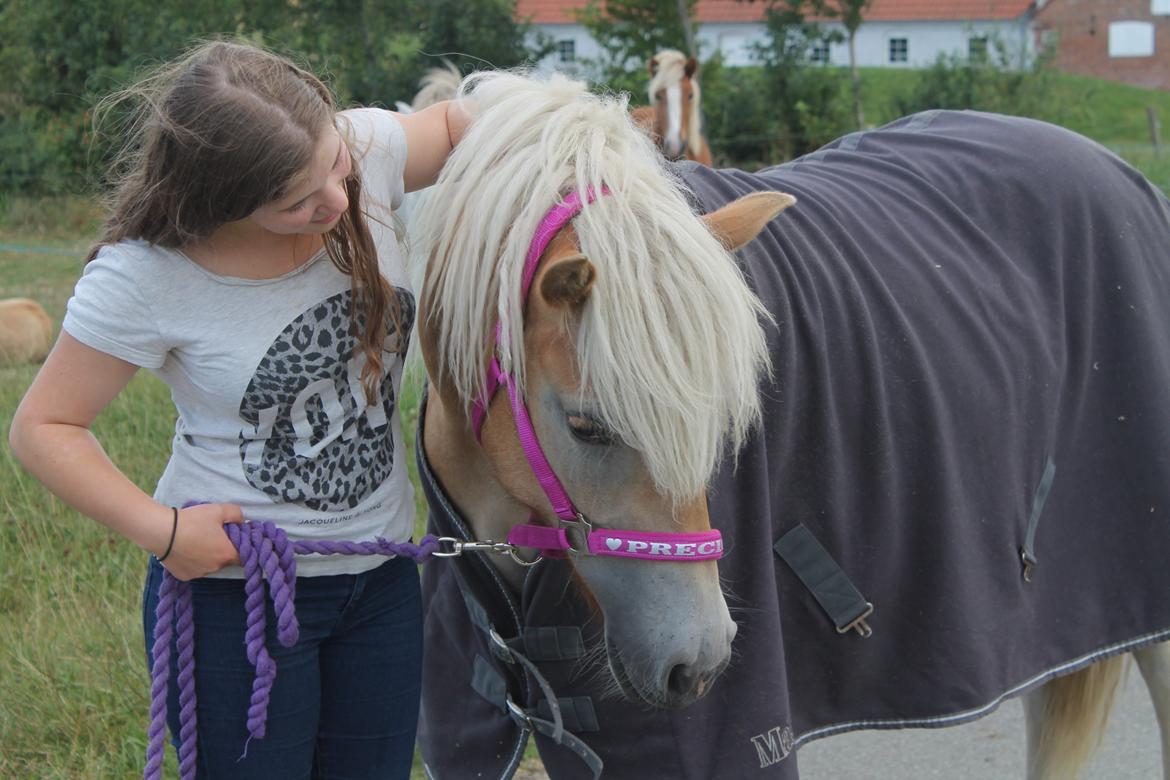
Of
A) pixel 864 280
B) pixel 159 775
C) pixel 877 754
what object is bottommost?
pixel 877 754

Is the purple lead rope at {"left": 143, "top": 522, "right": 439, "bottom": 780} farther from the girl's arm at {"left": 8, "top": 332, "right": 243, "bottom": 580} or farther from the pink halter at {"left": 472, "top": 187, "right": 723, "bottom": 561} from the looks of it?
the pink halter at {"left": 472, "top": 187, "right": 723, "bottom": 561}

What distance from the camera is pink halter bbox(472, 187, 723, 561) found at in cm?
154

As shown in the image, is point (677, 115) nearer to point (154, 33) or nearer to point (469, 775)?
point (154, 33)

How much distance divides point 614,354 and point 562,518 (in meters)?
0.26

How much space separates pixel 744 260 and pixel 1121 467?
1074 millimetres

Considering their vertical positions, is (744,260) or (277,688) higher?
(744,260)

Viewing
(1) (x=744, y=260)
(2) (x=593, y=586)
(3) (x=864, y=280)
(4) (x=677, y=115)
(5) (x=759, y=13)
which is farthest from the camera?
(5) (x=759, y=13)

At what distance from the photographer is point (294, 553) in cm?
163

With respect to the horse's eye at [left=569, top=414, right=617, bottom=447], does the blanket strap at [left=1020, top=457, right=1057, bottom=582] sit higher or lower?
lower

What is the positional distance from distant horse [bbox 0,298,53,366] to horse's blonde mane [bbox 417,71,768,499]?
16.0 ft

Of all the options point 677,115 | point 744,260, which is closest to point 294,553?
point 744,260

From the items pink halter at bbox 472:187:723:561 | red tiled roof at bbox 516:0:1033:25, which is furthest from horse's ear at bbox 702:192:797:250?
red tiled roof at bbox 516:0:1033:25

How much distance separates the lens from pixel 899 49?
35188 mm

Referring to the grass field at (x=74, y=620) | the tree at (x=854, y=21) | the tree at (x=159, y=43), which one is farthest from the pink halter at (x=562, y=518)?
the tree at (x=854, y=21)
